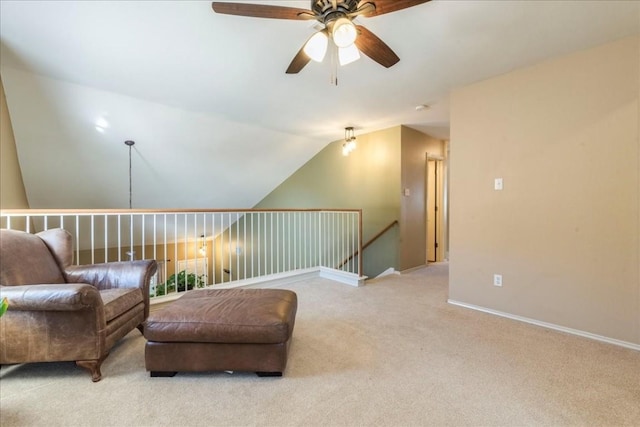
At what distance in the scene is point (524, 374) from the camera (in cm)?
183

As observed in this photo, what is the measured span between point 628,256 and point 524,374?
137 cm

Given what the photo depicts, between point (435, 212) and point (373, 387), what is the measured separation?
186 inches

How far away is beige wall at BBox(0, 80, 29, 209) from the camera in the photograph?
2.91 meters

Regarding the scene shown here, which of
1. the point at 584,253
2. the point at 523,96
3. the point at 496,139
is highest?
the point at 523,96

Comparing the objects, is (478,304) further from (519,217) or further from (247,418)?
(247,418)

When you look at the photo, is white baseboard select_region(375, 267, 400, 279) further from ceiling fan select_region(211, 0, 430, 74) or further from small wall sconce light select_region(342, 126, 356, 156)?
ceiling fan select_region(211, 0, 430, 74)

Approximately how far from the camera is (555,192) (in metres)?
2.54

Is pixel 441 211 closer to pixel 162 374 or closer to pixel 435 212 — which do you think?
pixel 435 212

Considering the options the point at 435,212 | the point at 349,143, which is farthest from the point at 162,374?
the point at 435,212

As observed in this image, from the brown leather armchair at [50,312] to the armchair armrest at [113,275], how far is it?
0.23ft

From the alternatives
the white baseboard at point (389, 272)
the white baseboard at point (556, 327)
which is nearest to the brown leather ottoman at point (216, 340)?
the white baseboard at point (556, 327)

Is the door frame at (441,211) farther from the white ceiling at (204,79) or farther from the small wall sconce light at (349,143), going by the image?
the small wall sconce light at (349,143)

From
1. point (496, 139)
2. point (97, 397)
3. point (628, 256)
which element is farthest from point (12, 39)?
point (628, 256)

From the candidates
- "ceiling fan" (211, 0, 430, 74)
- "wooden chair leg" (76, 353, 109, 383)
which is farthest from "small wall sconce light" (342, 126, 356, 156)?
"wooden chair leg" (76, 353, 109, 383)
